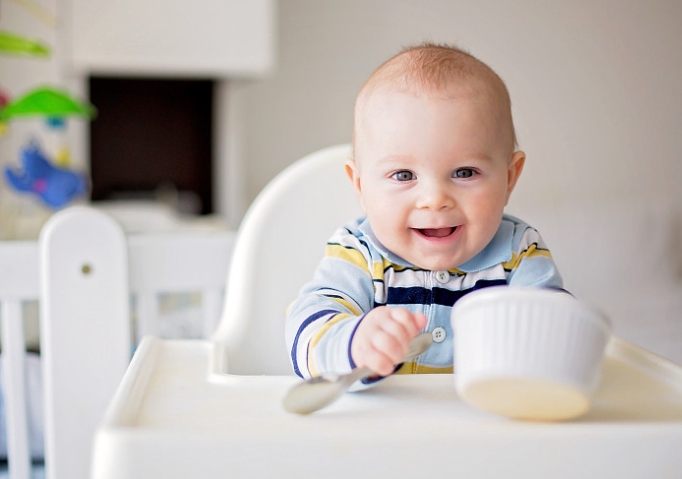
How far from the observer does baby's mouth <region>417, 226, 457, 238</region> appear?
0.55 m

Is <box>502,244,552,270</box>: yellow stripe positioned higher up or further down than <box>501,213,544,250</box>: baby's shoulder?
further down

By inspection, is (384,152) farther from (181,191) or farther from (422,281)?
(181,191)

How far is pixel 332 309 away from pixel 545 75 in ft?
3.99

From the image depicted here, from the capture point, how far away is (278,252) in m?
0.76

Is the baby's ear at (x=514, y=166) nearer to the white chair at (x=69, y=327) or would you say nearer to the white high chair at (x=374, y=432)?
the white high chair at (x=374, y=432)

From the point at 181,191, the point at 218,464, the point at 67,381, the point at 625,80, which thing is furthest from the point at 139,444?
the point at 181,191

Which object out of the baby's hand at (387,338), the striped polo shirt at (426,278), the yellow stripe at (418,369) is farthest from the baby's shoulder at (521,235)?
the baby's hand at (387,338)

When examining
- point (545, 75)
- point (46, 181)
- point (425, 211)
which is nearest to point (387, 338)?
point (425, 211)

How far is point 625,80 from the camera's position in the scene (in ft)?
5.55

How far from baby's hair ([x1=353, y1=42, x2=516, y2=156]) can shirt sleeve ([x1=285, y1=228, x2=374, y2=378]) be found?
11 cm

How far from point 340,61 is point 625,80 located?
2.28ft

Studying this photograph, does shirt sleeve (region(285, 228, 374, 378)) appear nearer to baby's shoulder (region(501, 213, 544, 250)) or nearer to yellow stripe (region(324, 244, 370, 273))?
yellow stripe (region(324, 244, 370, 273))

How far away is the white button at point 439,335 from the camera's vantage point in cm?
57

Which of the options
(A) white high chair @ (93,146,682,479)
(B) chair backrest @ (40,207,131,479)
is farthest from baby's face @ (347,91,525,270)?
(B) chair backrest @ (40,207,131,479)
